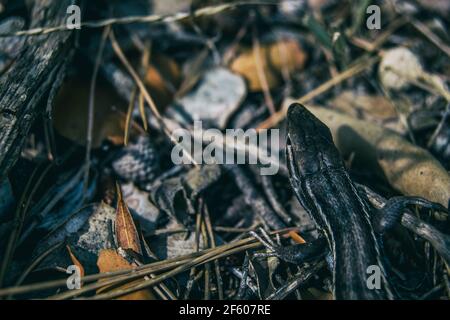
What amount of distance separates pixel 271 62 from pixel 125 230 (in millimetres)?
2434

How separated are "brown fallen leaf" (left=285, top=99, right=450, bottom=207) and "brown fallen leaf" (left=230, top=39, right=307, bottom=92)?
77 centimetres

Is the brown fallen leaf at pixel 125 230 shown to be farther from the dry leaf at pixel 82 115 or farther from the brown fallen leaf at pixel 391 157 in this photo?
the brown fallen leaf at pixel 391 157

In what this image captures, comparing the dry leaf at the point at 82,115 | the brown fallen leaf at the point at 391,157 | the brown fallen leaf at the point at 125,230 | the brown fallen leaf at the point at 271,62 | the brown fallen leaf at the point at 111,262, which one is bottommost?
the brown fallen leaf at the point at 111,262

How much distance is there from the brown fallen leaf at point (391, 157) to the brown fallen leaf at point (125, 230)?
1.96m

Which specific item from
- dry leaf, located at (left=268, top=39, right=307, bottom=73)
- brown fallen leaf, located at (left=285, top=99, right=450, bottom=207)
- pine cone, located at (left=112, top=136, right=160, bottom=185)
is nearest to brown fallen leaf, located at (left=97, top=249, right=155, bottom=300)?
pine cone, located at (left=112, top=136, right=160, bottom=185)

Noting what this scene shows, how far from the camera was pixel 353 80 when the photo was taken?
4.29 m

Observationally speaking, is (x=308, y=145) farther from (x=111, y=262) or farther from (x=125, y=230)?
(x=111, y=262)

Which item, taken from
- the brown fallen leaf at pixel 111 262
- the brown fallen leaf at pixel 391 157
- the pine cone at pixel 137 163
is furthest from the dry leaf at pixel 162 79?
the brown fallen leaf at pixel 111 262

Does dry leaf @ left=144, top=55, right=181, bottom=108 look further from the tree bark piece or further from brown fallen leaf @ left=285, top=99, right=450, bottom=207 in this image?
brown fallen leaf @ left=285, top=99, right=450, bottom=207

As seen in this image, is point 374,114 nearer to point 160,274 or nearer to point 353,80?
point 353,80

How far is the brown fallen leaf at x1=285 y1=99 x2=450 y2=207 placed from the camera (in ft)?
9.76

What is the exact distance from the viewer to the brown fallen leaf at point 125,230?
2914 millimetres

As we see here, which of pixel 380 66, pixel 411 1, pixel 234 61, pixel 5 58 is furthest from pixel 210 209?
pixel 411 1

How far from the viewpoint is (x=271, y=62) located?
4242 mm
